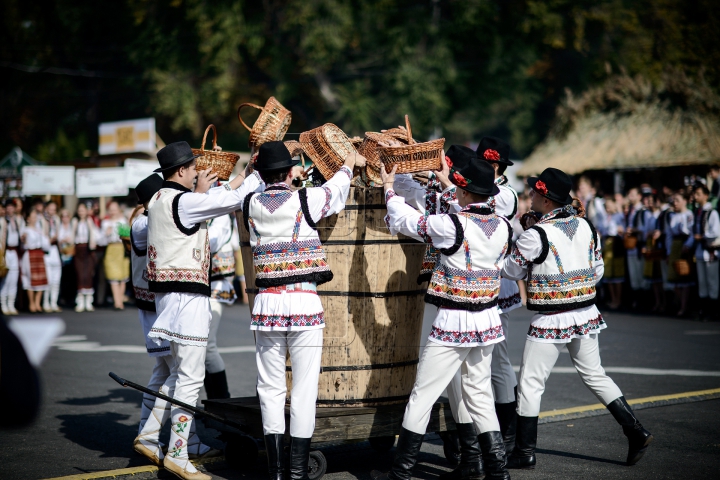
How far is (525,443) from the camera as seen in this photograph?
203 inches

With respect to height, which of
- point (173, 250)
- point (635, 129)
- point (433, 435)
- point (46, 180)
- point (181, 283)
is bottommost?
point (433, 435)

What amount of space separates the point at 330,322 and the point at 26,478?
2.14 metres


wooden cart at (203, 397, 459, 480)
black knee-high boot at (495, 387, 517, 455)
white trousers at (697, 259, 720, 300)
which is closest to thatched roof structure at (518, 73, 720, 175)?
white trousers at (697, 259, 720, 300)

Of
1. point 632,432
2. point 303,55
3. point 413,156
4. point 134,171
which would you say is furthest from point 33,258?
point 303,55

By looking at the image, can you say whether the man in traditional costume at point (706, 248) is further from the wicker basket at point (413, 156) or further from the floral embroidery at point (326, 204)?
the floral embroidery at point (326, 204)

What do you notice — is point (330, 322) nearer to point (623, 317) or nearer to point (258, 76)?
point (623, 317)

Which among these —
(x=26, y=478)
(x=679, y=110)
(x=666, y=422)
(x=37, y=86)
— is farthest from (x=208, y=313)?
(x=37, y=86)

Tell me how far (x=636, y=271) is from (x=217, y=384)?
994cm

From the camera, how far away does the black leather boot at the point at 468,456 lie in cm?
487

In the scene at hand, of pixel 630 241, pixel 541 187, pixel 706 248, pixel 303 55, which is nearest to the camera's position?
pixel 541 187

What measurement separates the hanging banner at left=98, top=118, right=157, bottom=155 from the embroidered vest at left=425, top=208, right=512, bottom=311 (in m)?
19.6

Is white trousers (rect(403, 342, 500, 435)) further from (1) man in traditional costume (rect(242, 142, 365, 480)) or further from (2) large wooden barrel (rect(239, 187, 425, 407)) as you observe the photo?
(1) man in traditional costume (rect(242, 142, 365, 480))

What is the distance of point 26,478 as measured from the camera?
16.4 ft

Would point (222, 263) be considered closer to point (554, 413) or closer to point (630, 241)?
point (554, 413)
